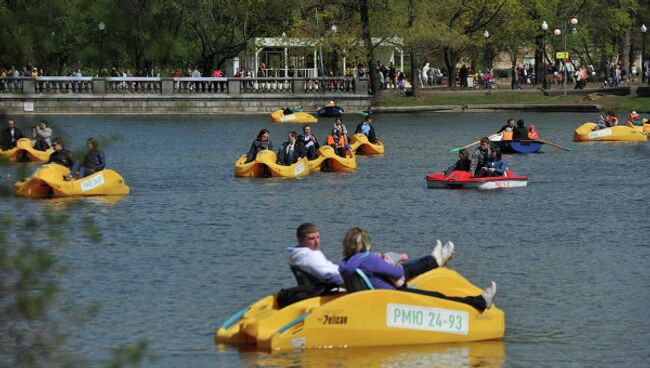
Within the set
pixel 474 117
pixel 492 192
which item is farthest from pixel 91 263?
pixel 474 117

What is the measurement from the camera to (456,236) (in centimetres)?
2481

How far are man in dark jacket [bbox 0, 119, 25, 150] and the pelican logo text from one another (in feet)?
23.9

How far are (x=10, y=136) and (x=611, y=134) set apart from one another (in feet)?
150

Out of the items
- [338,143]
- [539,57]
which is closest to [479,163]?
[338,143]

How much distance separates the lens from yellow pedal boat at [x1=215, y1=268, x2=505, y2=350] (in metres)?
14.0

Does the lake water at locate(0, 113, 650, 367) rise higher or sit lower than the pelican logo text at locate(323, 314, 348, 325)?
lower

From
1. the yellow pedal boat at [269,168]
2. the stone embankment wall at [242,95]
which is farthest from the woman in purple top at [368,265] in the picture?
the stone embankment wall at [242,95]

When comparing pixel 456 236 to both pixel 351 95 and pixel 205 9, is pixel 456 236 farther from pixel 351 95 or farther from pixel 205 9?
pixel 351 95

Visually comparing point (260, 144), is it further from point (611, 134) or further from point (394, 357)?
point (394, 357)

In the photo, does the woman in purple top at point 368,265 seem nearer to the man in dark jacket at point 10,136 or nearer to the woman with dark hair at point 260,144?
the man in dark jacket at point 10,136

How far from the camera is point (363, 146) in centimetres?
4562

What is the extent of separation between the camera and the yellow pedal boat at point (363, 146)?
148 ft

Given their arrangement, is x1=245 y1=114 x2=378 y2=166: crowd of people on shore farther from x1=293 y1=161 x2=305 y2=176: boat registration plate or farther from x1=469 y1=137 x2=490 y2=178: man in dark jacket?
x1=469 y1=137 x2=490 y2=178: man in dark jacket

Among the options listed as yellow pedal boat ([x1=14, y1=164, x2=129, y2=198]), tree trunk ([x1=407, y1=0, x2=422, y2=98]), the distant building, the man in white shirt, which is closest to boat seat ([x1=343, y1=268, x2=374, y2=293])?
the man in white shirt
